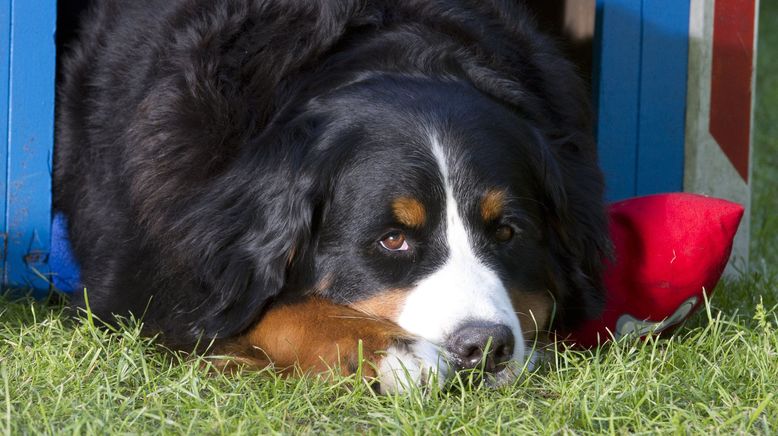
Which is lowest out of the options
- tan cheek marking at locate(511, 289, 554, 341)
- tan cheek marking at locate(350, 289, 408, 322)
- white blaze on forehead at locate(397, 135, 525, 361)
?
tan cheek marking at locate(511, 289, 554, 341)

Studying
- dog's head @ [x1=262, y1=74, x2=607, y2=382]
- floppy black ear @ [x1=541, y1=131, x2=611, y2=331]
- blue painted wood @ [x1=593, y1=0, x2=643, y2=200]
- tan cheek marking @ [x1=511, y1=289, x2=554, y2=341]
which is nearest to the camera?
dog's head @ [x1=262, y1=74, x2=607, y2=382]

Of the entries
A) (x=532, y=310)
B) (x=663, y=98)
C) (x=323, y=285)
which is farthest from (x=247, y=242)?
(x=663, y=98)

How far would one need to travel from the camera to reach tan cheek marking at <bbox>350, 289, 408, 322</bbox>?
8.38 ft

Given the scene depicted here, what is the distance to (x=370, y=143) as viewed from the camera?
2.68m

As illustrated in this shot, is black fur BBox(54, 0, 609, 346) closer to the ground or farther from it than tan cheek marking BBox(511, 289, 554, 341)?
farther from it

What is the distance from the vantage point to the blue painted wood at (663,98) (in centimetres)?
427

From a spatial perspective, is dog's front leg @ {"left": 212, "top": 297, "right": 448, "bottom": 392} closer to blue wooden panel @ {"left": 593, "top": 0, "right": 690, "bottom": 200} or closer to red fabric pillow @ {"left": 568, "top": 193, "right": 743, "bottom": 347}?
red fabric pillow @ {"left": 568, "top": 193, "right": 743, "bottom": 347}

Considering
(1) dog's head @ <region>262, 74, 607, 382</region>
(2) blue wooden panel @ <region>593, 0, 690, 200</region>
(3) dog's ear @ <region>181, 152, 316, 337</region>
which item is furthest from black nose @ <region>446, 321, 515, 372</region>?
A: (2) blue wooden panel @ <region>593, 0, 690, 200</region>

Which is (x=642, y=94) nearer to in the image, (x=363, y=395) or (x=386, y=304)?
(x=386, y=304)

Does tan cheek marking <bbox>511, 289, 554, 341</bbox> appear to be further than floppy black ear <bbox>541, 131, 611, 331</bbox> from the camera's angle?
No

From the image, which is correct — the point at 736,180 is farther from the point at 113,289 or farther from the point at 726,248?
the point at 113,289

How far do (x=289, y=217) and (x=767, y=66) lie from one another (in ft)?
25.7

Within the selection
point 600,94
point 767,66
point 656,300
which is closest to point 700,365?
point 656,300

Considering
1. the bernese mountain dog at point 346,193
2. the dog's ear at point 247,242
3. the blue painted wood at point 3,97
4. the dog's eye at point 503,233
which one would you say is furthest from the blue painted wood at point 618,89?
the blue painted wood at point 3,97
